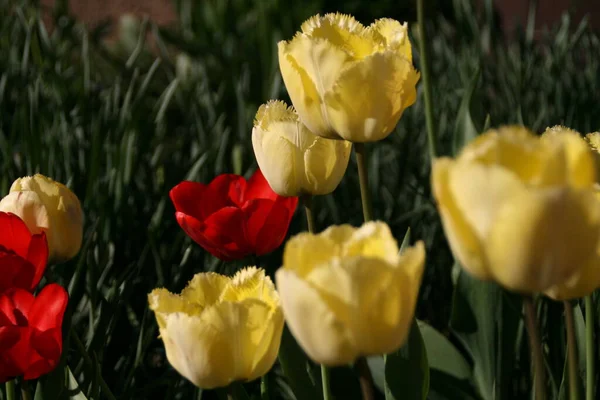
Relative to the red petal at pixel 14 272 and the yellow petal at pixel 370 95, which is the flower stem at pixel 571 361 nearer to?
the yellow petal at pixel 370 95

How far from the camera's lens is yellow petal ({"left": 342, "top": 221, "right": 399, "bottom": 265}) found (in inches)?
14.8

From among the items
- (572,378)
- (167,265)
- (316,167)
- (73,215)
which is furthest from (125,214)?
(572,378)

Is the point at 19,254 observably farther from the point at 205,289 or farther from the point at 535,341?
the point at 535,341

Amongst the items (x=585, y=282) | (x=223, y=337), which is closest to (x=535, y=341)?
(x=585, y=282)

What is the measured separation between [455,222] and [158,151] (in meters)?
1.05

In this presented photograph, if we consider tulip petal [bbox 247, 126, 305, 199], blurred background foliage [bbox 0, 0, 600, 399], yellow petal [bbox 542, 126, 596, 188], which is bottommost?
blurred background foliage [bbox 0, 0, 600, 399]

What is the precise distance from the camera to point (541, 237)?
0.32 metres

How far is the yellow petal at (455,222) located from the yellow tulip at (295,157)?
0.27m

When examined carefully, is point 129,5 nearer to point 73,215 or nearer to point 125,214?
point 125,214

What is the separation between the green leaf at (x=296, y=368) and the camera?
0.62 m

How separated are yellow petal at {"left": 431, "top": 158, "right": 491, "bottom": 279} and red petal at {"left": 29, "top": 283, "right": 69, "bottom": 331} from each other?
325 millimetres

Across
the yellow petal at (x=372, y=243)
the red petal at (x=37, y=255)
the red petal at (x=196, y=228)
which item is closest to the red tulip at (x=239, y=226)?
the red petal at (x=196, y=228)

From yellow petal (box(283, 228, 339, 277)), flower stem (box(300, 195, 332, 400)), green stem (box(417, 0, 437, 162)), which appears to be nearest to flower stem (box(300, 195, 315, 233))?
flower stem (box(300, 195, 332, 400))

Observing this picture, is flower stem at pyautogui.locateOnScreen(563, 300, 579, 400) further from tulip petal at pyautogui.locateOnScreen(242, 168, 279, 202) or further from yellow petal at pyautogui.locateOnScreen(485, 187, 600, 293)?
tulip petal at pyautogui.locateOnScreen(242, 168, 279, 202)
